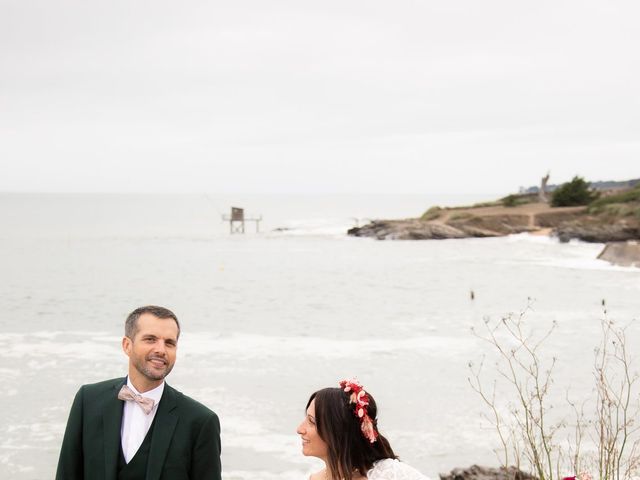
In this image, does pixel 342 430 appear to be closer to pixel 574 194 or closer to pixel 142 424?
pixel 142 424

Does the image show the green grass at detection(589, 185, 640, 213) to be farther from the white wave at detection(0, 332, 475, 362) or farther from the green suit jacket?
the green suit jacket

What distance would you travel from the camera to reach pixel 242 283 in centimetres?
3872

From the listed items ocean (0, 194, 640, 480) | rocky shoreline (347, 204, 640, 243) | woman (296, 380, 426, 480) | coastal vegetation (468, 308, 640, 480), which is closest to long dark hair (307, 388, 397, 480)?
woman (296, 380, 426, 480)

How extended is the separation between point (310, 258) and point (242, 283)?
15.2m

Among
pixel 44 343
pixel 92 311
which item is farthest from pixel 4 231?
pixel 44 343

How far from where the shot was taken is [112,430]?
305 centimetres

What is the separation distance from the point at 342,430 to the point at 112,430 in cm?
99

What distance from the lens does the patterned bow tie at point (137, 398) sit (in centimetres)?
302

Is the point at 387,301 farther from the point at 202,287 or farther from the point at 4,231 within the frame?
the point at 4,231

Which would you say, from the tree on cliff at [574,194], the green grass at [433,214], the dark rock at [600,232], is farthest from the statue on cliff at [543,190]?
the dark rock at [600,232]

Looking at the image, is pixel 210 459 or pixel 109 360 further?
pixel 109 360

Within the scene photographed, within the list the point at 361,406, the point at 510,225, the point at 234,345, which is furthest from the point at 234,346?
the point at 510,225

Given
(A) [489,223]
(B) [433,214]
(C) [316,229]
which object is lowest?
(C) [316,229]

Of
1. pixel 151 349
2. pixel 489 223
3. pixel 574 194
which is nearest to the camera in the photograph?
pixel 151 349
